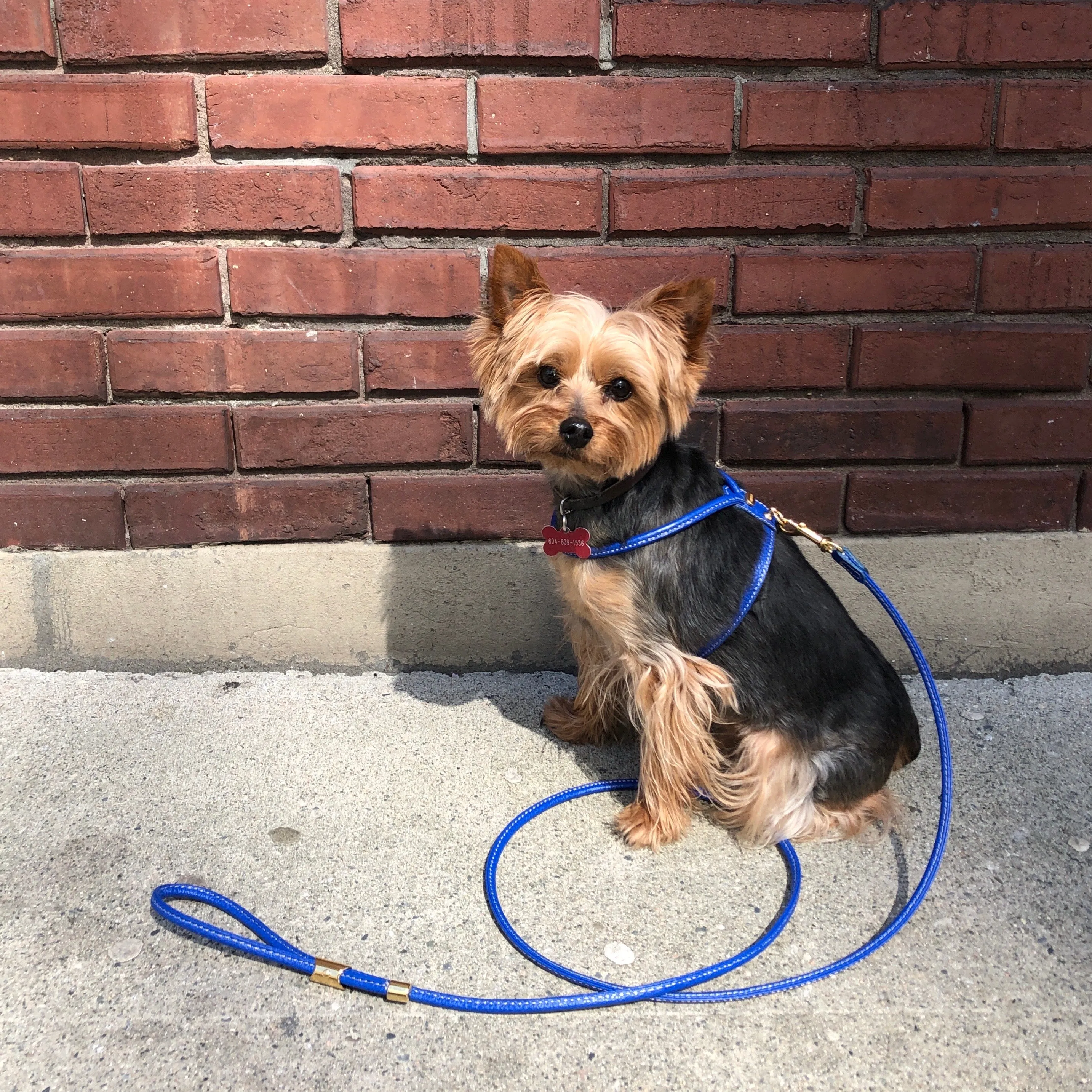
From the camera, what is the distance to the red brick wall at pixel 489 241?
105 inches

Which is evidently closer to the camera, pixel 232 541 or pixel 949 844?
pixel 949 844

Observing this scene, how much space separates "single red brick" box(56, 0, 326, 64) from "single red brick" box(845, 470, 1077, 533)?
230cm

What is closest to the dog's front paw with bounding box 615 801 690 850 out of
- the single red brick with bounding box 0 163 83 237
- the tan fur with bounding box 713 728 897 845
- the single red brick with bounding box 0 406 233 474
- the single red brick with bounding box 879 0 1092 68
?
the tan fur with bounding box 713 728 897 845

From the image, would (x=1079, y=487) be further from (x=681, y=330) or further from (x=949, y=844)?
(x=681, y=330)

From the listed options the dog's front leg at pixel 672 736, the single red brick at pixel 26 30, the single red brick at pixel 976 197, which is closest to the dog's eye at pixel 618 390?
the dog's front leg at pixel 672 736

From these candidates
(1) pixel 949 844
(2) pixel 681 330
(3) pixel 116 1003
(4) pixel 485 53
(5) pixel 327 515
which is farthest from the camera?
(5) pixel 327 515

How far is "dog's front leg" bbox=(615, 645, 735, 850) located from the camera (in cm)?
230

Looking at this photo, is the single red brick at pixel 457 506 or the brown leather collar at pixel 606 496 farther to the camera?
the single red brick at pixel 457 506

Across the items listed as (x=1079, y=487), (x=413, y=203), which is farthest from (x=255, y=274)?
(x=1079, y=487)

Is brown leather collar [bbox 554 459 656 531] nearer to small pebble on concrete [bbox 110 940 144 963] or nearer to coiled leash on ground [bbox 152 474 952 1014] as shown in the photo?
coiled leash on ground [bbox 152 474 952 1014]

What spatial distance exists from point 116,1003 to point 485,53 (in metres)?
2.71

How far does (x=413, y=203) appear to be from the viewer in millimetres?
2771

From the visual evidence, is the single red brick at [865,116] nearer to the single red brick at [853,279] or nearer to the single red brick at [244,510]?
the single red brick at [853,279]

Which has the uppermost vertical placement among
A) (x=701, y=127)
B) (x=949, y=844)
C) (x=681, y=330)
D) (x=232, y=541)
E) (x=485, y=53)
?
(x=485, y=53)
